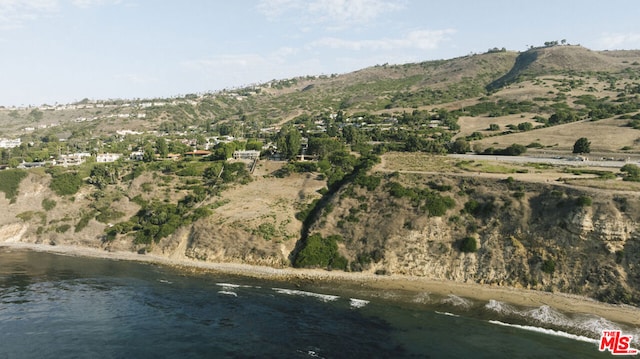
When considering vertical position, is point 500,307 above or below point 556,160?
below

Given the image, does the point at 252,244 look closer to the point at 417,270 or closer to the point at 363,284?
the point at 363,284

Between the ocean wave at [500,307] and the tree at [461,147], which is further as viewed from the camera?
the tree at [461,147]

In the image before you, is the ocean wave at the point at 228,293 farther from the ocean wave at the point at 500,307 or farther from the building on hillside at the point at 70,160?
the building on hillside at the point at 70,160

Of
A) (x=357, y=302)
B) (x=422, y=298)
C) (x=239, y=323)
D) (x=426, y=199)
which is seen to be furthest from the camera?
(x=426, y=199)

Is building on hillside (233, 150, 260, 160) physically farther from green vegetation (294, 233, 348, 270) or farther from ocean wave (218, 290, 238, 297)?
ocean wave (218, 290, 238, 297)

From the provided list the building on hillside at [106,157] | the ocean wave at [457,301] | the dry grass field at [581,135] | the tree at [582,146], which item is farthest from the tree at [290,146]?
the tree at [582,146]

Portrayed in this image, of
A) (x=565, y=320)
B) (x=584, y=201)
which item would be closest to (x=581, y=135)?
(x=584, y=201)

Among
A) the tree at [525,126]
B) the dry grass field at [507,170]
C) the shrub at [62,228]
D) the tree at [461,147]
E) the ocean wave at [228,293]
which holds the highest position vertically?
the tree at [525,126]

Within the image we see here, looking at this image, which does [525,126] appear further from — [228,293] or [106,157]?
[106,157]
